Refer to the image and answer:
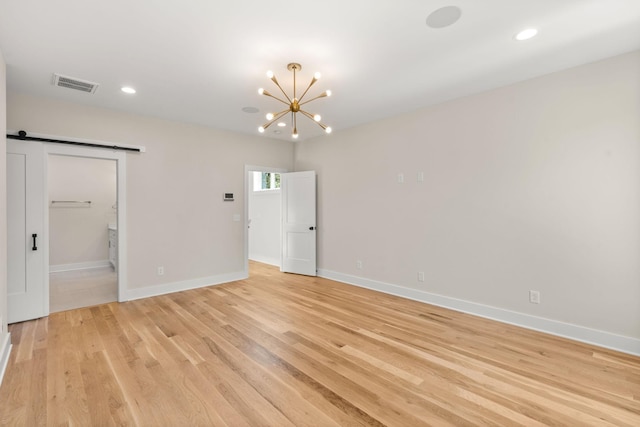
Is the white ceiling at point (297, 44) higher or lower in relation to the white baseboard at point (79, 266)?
higher

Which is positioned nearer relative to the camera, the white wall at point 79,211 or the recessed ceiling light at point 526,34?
the recessed ceiling light at point 526,34

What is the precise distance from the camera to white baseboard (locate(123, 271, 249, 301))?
434 cm

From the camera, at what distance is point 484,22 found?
2285 millimetres

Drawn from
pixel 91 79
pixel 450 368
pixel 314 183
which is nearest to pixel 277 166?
pixel 314 183

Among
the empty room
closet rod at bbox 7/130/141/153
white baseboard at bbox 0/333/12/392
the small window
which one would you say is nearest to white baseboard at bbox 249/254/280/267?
the empty room

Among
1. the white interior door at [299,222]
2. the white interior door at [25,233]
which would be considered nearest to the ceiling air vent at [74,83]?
the white interior door at [25,233]

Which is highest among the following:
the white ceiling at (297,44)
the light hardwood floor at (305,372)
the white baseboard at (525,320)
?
the white ceiling at (297,44)

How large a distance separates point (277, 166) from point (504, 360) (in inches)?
190

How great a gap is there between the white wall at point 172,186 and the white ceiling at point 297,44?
1.15 feet

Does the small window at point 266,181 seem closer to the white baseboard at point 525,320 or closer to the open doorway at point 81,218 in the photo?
the open doorway at point 81,218

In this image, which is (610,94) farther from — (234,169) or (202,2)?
(234,169)

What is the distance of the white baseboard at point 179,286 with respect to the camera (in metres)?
4.34

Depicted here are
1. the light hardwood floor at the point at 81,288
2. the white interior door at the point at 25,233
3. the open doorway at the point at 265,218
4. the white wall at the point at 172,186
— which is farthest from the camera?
the open doorway at the point at 265,218

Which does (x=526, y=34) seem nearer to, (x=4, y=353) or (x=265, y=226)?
(x=4, y=353)
